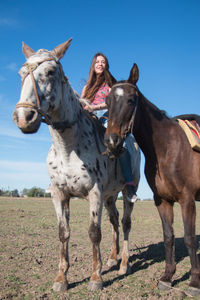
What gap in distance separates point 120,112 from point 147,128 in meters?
0.76

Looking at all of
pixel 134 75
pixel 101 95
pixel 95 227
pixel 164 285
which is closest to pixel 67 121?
pixel 134 75

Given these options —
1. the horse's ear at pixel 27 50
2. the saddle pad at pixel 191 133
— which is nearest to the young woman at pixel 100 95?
the saddle pad at pixel 191 133

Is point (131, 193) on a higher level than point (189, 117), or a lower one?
lower

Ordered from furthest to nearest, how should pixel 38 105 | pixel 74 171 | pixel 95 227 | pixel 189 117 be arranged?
1. pixel 189 117
2. pixel 95 227
3. pixel 74 171
4. pixel 38 105

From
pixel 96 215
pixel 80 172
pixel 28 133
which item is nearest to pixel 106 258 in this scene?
pixel 96 215

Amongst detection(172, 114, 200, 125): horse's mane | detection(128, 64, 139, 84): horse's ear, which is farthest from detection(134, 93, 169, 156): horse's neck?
detection(172, 114, 200, 125): horse's mane

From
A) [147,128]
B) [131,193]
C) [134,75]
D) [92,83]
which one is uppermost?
[92,83]

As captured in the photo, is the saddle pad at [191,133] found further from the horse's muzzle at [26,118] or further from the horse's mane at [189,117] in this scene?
the horse's muzzle at [26,118]

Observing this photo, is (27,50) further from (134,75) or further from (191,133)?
(191,133)

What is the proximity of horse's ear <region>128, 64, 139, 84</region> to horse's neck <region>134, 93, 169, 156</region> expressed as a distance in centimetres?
32

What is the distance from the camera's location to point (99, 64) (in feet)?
19.0

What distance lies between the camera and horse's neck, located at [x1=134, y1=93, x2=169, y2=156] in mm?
4461

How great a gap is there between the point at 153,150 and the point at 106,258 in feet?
10.7

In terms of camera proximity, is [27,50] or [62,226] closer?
[27,50]
